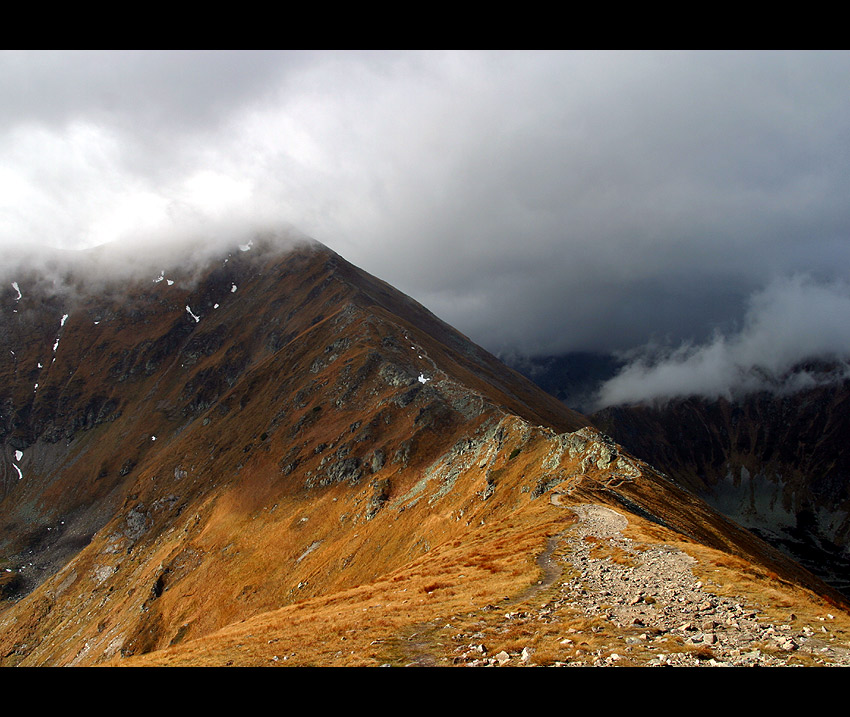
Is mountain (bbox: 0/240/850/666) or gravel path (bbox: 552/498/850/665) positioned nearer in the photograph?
gravel path (bbox: 552/498/850/665)

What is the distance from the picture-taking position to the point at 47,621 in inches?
4732

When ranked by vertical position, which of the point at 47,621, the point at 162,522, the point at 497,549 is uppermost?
the point at 497,549

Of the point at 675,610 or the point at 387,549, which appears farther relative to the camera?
the point at 387,549

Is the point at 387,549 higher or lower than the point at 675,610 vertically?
lower

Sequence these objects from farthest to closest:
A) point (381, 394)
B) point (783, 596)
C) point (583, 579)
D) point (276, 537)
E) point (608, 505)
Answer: point (381, 394) → point (276, 537) → point (608, 505) → point (583, 579) → point (783, 596)

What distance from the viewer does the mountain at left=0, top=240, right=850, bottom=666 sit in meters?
20.0

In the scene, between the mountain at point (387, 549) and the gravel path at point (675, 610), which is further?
the mountain at point (387, 549)

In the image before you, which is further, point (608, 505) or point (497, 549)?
point (608, 505)

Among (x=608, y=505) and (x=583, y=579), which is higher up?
(x=608, y=505)

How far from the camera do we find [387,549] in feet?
263

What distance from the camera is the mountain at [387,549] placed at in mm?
20014
